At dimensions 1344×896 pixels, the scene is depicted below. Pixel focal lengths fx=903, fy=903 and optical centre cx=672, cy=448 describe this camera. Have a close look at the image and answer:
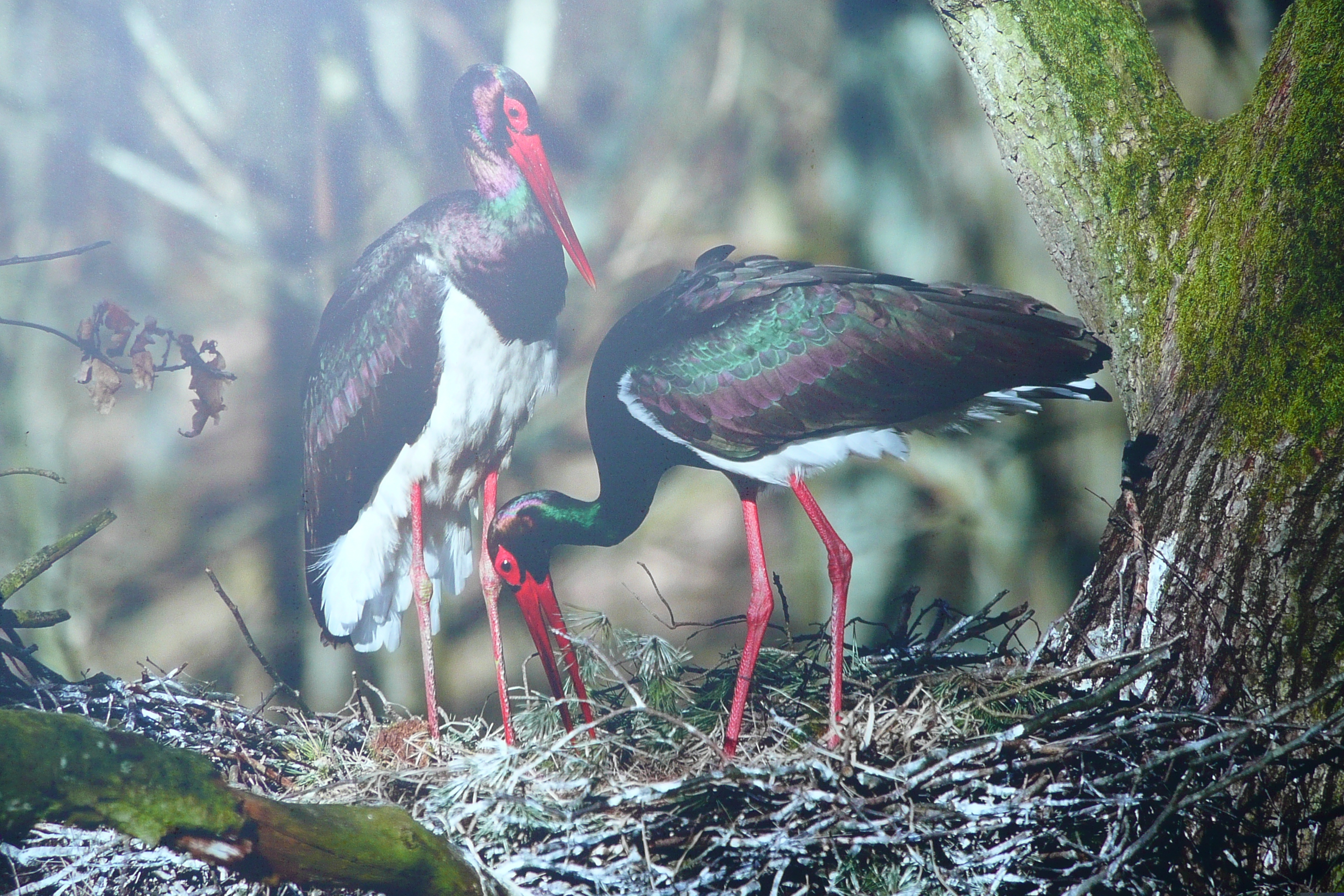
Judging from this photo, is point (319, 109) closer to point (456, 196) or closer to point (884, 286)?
point (456, 196)

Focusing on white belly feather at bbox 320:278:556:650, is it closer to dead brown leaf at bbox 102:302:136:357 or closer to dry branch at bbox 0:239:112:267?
dead brown leaf at bbox 102:302:136:357

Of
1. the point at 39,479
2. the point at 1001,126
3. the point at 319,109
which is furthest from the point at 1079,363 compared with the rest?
→ the point at 39,479

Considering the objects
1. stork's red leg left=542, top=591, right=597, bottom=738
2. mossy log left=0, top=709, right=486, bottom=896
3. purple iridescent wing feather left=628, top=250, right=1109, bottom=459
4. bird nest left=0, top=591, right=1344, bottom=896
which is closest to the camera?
mossy log left=0, top=709, right=486, bottom=896

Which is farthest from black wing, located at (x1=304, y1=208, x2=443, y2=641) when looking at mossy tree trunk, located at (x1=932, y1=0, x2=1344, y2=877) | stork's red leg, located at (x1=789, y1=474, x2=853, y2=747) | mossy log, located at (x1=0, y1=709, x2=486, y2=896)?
mossy tree trunk, located at (x1=932, y1=0, x2=1344, y2=877)

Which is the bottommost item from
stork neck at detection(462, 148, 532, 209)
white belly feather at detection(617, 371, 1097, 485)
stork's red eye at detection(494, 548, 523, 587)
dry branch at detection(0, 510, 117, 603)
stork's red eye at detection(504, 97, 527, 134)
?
dry branch at detection(0, 510, 117, 603)

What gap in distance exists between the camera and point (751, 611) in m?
2.65

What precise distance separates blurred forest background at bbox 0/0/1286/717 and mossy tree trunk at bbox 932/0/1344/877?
301 millimetres

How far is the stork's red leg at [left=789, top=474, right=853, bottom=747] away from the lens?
101 inches

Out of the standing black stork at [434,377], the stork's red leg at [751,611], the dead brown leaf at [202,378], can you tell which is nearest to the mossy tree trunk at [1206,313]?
the stork's red leg at [751,611]

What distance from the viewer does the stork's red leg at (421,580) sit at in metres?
2.78

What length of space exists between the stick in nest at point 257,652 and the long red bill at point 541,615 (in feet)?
2.48

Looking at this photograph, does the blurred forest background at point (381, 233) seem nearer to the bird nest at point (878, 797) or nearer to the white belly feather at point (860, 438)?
the white belly feather at point (860, 438)

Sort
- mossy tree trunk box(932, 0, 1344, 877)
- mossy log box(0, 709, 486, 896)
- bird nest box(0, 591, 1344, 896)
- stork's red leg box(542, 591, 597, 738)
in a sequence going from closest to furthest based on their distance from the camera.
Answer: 1. mossy log box(0, 709, 486, 896)
2. bird nest box(0, 591, 1344, 896)
3. mossy tree trunk box(932, 0, 1344, 877)
4. stork's red leg box(542, 591, 597, 738)

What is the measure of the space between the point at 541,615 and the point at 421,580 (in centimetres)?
40
